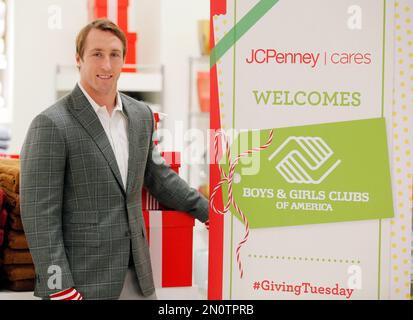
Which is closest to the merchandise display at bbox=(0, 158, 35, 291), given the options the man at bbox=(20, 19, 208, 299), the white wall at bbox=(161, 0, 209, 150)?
the man at bbox=(20, 19, 208, 299)

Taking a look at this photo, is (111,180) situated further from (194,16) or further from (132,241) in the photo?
(194,16)

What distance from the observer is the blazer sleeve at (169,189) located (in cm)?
182

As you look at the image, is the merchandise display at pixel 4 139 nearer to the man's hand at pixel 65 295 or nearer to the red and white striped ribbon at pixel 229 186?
the man's hand at pixel 65 295

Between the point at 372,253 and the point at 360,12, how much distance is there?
64cm

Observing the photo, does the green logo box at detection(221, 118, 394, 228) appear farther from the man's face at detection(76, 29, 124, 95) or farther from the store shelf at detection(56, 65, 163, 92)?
the store shelf at detection(56, 65, 163, 92)

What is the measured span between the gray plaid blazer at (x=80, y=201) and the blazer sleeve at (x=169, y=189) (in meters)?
0.07

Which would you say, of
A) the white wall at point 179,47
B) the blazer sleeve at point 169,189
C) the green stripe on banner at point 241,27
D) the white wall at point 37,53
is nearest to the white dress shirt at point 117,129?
the blazer sleeve at point 169,189

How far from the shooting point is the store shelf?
2.21 m

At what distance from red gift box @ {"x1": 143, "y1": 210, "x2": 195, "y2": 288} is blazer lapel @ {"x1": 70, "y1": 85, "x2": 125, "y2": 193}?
232 mm

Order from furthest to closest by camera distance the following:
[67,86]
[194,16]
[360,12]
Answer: [194,16] → [67,86] → [360,12]

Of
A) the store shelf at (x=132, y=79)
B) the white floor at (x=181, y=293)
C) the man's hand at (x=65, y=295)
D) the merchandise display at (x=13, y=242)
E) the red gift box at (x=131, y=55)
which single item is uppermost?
the red gift box at (x=131, y=55)

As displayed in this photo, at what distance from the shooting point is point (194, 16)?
367 cm

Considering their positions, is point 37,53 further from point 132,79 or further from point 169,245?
point 169,245
